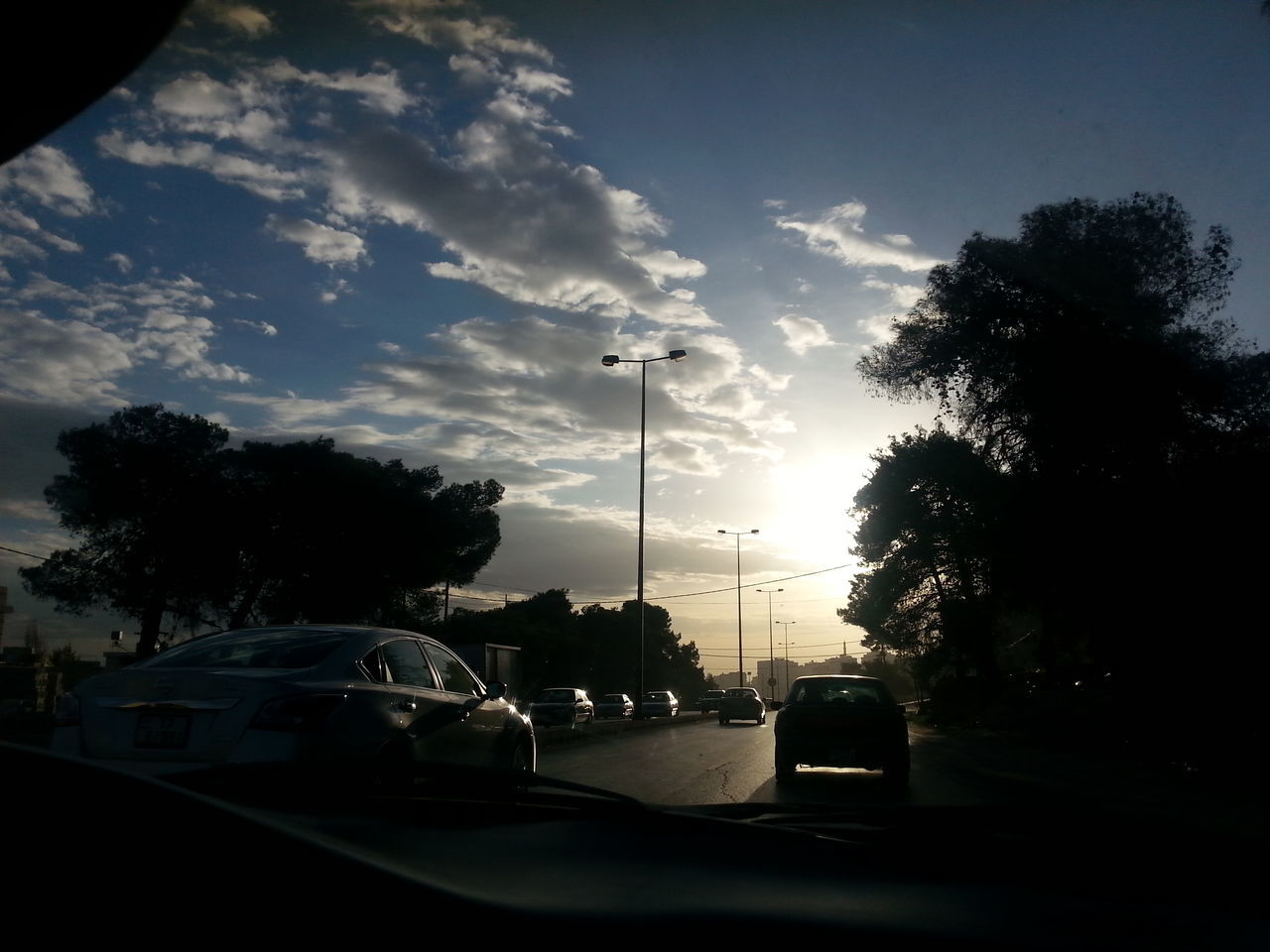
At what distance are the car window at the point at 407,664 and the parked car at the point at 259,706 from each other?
2 centimetres

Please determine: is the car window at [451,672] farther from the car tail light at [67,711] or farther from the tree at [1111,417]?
the tree at [1111,417]

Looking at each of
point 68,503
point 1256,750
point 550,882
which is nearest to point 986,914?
point 550,882

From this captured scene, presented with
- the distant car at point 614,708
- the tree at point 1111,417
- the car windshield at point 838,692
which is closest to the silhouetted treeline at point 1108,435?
the tree at point 1111,417

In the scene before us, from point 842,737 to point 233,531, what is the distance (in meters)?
25.6

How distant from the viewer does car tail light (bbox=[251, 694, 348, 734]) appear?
5102mm

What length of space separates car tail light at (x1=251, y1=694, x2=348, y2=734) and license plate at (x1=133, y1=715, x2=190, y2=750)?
378mm

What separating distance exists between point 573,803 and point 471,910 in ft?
7.17

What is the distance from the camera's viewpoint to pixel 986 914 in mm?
1479

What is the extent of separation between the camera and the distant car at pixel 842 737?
12.1m

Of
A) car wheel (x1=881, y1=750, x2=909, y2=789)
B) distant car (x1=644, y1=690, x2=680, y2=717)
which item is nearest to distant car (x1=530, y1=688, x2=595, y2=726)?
distant car (x1=644, y1=690, x2=680, y2=717)

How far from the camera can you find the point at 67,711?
5.37 m

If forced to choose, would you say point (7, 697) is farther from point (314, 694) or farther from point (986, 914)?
point (986, 914)

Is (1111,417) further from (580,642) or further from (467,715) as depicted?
(580,642)

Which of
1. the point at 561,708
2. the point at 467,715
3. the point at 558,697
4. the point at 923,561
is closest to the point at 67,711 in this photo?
the point at 467,715
